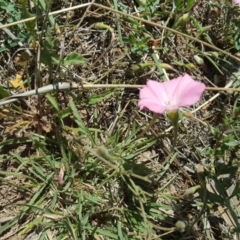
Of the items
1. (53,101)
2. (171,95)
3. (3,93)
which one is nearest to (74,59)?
(53,101)

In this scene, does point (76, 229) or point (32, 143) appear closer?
point (76, 229)

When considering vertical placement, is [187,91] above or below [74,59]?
above

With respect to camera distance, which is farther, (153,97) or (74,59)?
(74,59)

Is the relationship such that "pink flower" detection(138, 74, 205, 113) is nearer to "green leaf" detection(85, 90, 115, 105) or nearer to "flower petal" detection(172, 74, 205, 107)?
"flower petal" detection(172, 74, 205, 107)

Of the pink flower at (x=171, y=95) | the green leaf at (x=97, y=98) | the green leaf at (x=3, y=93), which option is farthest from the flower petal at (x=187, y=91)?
the green leaf at (x=3, y=93)

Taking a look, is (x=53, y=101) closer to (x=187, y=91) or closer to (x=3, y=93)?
(x=3, y=93)

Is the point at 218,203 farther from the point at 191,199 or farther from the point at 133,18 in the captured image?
the point at 133,18

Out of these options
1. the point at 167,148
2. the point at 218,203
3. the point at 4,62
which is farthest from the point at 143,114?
the point at 4,62
